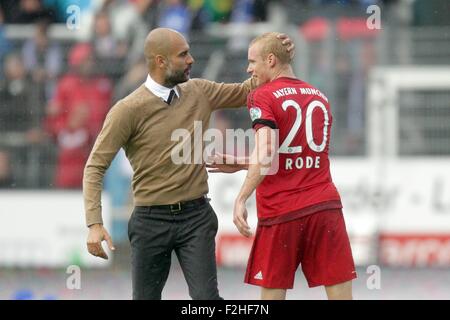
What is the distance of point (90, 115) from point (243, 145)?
1.95m

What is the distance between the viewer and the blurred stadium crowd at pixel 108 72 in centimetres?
1577

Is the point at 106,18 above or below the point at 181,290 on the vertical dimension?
above


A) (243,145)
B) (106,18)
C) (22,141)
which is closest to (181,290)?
(243,145)

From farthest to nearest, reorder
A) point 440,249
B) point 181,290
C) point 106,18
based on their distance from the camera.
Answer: point 106,18, point 440,249, point 181,290

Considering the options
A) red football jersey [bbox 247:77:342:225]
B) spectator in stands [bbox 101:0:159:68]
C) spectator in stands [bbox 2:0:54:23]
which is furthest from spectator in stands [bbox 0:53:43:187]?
red football jersey [bbox 247:77:342:225]

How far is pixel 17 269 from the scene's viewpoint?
50.7ft

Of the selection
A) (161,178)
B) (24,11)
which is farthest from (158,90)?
(24,11)

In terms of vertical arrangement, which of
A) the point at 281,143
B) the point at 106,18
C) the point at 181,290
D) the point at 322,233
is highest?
the point at 106,18

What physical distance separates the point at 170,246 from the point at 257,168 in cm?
98

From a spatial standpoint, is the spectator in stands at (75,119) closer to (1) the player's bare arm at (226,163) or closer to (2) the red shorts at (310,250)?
(1) the player's bare arm at (226,163)

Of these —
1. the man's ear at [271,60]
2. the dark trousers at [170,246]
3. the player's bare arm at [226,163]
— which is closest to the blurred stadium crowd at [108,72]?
the player's bare arm at [226,163]

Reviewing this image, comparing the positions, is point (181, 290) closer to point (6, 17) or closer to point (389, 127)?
point (389, 127)

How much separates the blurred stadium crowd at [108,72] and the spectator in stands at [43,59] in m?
0.01

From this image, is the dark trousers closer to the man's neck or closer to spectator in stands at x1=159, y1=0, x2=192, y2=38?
the man's neck
